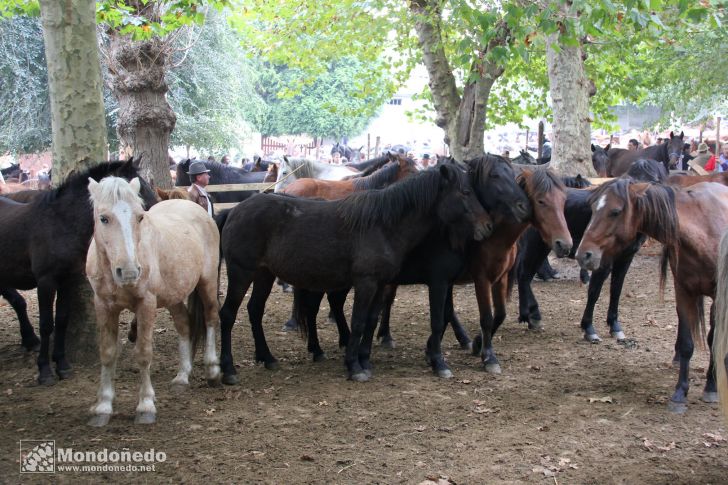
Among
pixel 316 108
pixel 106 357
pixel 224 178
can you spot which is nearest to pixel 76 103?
pixel 106 357

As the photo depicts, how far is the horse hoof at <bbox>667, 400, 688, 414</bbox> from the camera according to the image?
5.51 m

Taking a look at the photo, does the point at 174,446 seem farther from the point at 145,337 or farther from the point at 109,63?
the point at 109,63

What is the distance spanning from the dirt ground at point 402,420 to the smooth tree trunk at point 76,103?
56cm

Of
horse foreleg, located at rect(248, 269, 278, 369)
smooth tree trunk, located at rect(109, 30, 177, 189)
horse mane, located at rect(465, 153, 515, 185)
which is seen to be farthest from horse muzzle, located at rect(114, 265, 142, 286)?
smooth tree trunk, located at rect(109, 30, 177, 189)

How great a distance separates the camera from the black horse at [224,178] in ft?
50.5

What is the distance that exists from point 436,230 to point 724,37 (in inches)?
513

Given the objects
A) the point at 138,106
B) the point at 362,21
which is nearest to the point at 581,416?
the point at 138,106

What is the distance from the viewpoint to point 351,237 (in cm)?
641

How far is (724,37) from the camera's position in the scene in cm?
1597

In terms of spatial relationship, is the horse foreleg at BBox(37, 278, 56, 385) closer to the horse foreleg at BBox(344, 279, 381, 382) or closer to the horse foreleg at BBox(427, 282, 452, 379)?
the horse foreleg at BBox(344, 279, 381, 382)

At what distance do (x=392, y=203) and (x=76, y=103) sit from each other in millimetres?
3131

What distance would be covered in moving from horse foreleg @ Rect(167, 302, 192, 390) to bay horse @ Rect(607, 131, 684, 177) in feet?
52.7

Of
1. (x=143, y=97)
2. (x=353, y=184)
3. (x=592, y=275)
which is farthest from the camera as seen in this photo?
(x=143, y=97)

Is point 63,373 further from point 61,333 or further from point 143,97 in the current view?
point 143,97
